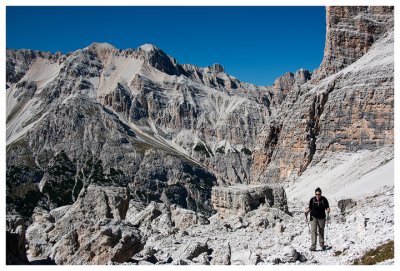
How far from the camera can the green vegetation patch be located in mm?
19969

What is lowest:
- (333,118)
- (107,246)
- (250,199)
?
(107,246)

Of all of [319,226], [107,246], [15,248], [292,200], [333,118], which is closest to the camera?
[15,248]

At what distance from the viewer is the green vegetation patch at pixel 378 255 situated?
65.5ft

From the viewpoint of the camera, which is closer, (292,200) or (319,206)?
(319,206)

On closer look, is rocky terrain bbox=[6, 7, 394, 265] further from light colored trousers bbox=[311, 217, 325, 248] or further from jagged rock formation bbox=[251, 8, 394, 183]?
light colored trousers bbox=[311, 217, 325, 248]

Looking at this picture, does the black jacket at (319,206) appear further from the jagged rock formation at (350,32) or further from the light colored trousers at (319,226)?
the jagged rock formation at (350,32)

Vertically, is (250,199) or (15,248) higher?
(250,199)

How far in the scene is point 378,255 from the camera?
67.0ft

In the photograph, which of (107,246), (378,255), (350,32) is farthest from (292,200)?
(378,255)

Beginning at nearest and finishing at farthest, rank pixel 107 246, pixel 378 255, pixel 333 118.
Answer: pixel 378 255, pixel 107 246, pixel 333 118

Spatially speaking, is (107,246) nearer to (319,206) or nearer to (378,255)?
(319,206)

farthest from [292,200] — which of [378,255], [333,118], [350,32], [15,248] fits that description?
[15,248]

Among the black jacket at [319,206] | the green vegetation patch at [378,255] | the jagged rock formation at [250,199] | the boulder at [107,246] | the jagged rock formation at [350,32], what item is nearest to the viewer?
the green vegetation patch at [378,255]

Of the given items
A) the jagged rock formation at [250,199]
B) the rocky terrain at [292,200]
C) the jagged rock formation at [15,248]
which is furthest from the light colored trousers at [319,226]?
the jagged rock formation at [250,199]
